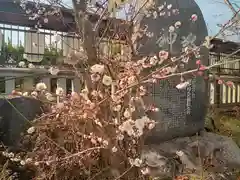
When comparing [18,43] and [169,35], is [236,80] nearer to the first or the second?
[169,35]

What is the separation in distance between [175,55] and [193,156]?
4.60ft

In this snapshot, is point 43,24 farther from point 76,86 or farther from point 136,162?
point 136,162

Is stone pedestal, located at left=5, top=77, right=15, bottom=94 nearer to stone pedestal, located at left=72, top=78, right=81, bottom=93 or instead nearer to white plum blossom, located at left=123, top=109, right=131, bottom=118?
stone pedestal, located at left=72, top=78, right=81, bottom=93

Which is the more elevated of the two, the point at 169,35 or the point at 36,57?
the point at 169,35

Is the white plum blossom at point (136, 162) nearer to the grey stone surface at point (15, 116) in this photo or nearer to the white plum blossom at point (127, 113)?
the white plum blossom at point (127, 113)

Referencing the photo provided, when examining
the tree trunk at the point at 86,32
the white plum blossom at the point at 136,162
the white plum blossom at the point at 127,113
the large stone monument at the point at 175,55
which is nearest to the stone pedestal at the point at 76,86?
the large stone monument at the point at 175,55

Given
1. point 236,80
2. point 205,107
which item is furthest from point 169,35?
point 236,80

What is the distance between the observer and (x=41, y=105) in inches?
161

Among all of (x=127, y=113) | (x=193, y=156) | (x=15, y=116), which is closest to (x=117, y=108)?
(x=127, y=113)

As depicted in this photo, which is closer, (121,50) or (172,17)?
(121,50)

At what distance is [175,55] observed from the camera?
4645mm

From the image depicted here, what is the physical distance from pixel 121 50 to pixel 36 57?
80.1 inches

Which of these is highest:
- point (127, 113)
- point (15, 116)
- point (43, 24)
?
point (43, 24)

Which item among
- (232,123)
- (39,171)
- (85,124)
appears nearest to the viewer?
(85,124)
